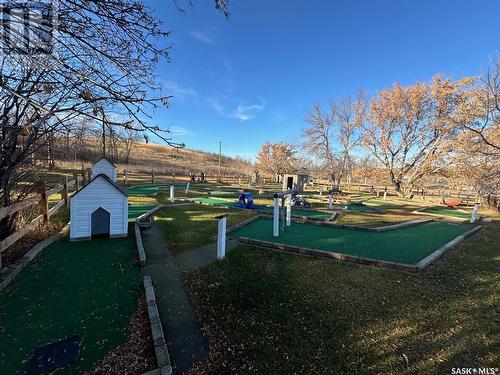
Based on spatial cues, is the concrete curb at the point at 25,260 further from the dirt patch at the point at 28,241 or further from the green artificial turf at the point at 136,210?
the green artificial turf at the point at 136,210

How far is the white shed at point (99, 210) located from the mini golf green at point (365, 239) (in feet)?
11.6

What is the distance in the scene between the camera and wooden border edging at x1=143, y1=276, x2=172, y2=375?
241cm

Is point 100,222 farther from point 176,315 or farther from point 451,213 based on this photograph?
point 451,213

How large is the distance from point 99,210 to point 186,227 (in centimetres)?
281

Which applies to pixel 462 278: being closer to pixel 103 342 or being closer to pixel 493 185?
pixel 103 342

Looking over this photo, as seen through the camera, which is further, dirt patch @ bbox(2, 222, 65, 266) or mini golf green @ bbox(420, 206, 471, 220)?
mini golf green @ bbox(420, 206, 471, 220)

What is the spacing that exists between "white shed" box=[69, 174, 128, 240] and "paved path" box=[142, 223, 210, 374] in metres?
1.79

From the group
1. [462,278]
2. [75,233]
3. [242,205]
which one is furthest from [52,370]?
[242,205]

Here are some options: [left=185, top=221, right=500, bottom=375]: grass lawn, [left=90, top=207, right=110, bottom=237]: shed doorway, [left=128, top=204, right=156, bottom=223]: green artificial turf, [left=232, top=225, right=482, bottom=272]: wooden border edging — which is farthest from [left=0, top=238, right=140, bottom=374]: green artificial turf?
[left=128, top=204, right=156, bottom=223]: green artificial turf

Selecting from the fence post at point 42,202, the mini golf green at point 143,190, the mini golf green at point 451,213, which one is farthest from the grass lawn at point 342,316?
the mini golf green at point 143,190

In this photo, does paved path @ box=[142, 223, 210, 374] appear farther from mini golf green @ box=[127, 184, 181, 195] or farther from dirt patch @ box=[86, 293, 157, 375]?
mini golf green @ box=[127, 184, 181, 195]

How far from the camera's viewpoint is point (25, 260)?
4695 millimetres

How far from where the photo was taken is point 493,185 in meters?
9.84

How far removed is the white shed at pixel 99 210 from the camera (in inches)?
245
